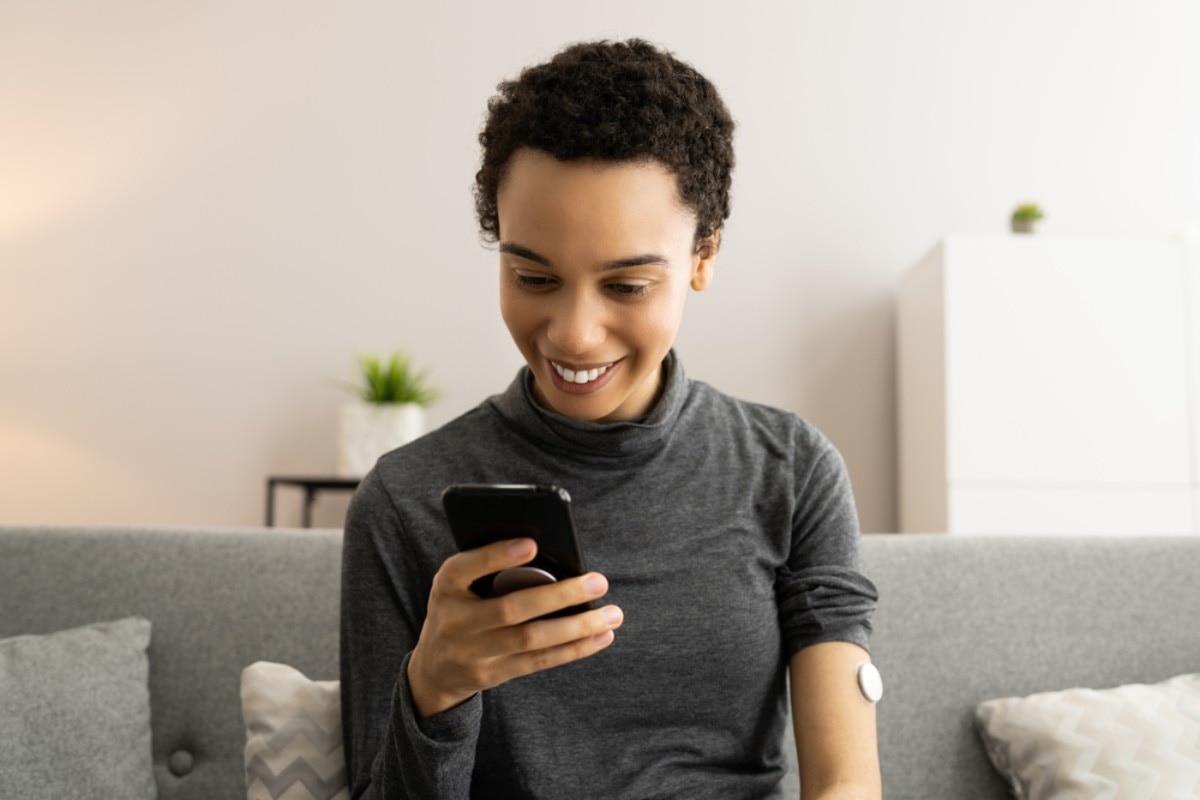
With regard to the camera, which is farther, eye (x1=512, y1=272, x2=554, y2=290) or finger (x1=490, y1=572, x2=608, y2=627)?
eye (x1=512, y1=272, x2=554, y2=290)

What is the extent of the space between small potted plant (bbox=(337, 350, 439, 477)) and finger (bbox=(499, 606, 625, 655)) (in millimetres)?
2494

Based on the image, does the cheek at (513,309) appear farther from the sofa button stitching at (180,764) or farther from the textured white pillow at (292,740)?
the sofa button stitching at (180,764)

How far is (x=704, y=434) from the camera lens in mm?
1218

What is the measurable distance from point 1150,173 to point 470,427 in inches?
125

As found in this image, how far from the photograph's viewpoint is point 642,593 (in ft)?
3.66

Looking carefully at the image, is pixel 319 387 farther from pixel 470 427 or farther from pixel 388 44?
pixel 470 427

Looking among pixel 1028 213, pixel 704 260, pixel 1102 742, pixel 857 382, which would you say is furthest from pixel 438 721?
pixel 857 382

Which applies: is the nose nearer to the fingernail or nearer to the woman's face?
the woman's face

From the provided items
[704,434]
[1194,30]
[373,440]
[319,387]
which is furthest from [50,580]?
[1194,30]

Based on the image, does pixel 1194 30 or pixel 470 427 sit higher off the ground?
pixel 1194 30

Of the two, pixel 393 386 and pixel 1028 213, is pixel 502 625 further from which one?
pixel 1028 213

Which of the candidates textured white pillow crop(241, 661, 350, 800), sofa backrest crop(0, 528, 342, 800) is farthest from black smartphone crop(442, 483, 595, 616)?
sofa backrest crop(0, 528, 342, 800)

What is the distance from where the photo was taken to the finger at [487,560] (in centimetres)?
75

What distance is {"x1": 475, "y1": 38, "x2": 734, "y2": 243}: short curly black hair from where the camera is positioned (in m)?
0.98
